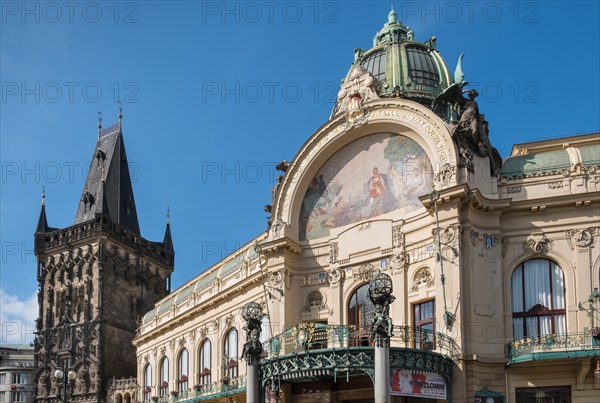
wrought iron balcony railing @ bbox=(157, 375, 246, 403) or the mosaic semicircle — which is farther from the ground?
the mosaic semicircle

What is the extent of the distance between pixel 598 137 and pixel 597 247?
560 cm

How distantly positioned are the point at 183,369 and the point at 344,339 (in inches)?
810

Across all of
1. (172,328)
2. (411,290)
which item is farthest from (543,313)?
(172,328)

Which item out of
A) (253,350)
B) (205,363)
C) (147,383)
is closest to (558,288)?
(253,350)

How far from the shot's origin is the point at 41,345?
3615 inches

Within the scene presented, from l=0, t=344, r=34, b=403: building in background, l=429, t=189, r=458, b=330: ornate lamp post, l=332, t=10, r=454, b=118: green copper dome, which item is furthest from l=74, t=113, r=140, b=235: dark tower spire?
l=429, t=189, r=458, b=330: ornate lamp post

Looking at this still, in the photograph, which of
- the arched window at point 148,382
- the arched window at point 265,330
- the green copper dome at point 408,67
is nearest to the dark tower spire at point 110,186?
the arched window at point 148,382

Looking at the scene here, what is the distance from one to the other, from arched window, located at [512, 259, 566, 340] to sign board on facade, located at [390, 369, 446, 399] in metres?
3.91

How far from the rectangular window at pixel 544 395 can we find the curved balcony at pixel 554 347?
1.34 meters

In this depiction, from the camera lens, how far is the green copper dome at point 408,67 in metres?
48.2

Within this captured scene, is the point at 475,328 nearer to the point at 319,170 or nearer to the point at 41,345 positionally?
Result: the point at 319,170

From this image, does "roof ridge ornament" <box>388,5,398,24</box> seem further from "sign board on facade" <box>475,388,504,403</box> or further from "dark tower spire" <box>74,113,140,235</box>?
"dark tower spire" <box>74,113,140,235</box>

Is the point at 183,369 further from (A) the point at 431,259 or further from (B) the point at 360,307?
(A) the point at 431,259

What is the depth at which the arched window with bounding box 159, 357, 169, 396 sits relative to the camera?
56375mm
